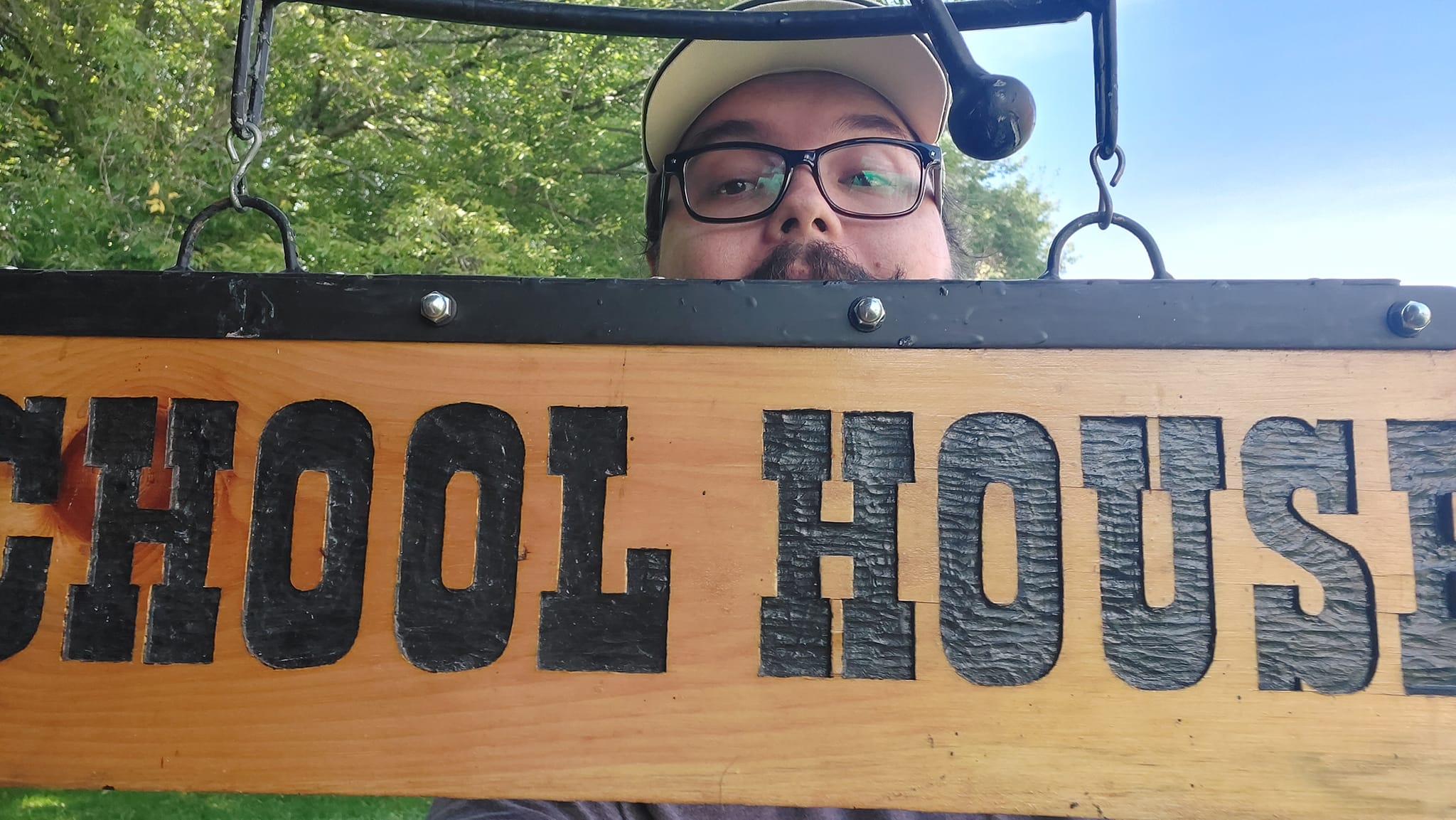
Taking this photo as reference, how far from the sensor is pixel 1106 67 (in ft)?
2.11

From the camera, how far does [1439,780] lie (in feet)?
1.92

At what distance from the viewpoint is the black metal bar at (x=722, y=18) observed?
2.30ft

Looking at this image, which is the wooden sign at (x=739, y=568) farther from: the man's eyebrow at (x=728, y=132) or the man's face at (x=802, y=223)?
the man's eyebrow at (x=728, y=132)

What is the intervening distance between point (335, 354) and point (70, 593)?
0.85ft

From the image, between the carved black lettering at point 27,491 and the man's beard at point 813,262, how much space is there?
2.56ft

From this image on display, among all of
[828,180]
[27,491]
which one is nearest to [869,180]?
[828,180]

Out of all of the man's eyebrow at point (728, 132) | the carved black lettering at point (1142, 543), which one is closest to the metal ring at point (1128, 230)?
the carved black lettering at point (1142, 543)

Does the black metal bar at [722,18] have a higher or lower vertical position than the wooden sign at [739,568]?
higher

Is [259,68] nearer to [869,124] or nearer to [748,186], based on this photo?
[748,186]

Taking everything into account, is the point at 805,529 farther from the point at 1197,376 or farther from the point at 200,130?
the point at 200,130

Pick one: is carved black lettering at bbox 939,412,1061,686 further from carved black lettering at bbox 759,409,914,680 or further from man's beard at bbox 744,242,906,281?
man's beard at bbox 744,242,906,281

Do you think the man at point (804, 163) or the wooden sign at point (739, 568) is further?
the man at point (804, 163)

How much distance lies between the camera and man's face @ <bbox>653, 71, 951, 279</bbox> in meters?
1.19

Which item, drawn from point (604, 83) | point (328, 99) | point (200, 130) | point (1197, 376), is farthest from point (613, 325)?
point (328, 99)
